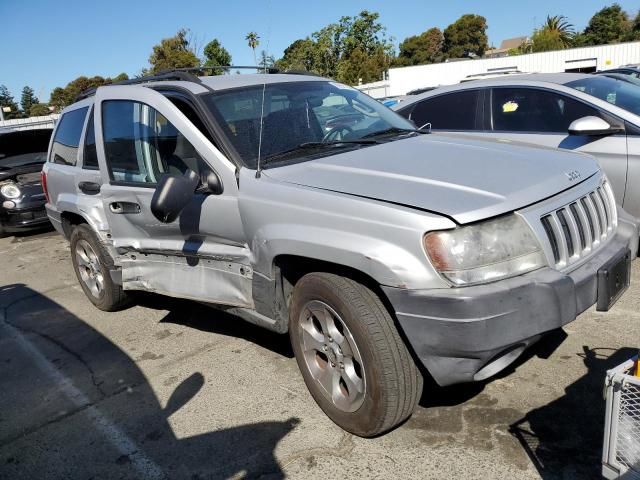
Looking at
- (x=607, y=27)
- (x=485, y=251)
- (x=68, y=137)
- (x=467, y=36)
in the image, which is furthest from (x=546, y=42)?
(x=485, y=251)

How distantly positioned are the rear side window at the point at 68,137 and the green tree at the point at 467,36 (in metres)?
84.6

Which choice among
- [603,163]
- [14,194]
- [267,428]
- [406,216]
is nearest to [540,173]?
[406,216]

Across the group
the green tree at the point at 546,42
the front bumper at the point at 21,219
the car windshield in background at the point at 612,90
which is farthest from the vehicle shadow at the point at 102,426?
the green tree at the point at 546,42

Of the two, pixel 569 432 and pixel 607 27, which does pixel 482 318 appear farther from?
pixel 607 27

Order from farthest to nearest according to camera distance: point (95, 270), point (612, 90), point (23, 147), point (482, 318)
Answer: point (23, 147) → point (612, 90) → point (95, 270) → point (482, 318)

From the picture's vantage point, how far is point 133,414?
10.7ft

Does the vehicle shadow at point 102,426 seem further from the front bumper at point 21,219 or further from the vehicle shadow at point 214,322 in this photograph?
the front bumper at point 21,219

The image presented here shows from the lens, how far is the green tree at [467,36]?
8262cm

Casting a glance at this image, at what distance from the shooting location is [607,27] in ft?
209

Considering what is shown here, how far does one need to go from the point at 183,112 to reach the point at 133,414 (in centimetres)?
185

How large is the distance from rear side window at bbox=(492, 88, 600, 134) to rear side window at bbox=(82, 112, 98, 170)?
12.2 feet

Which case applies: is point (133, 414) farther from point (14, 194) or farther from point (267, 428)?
point (14, 194)

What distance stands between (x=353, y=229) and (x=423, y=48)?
87.6 metres

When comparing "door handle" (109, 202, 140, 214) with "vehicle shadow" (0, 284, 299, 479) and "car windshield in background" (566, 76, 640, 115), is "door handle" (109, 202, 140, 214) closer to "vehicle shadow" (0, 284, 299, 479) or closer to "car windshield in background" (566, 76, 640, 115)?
"vehicle shadow" (0, 284, 299, 479)
